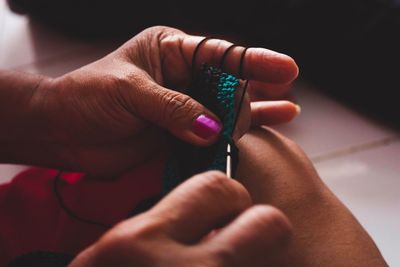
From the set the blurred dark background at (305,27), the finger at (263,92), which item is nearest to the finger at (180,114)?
the finger at (263,92)

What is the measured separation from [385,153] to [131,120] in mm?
663

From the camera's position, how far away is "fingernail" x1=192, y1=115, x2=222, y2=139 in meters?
0.65

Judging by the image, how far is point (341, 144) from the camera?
45.5 inches

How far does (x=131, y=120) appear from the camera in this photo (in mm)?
757

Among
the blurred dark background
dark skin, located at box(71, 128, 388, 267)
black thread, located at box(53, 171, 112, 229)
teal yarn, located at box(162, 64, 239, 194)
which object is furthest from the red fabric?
the blurred dark background

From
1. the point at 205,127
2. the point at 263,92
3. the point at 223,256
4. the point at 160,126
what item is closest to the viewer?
the point at 223,256

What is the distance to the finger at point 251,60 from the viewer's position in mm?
696

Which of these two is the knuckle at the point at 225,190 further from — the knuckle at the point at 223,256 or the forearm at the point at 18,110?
the forearm at the point at 18,110

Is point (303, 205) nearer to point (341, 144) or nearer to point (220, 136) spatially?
point (220, 136)

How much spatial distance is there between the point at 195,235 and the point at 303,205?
1.03ft

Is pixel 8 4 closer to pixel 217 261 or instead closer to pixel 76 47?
pixel 76 47

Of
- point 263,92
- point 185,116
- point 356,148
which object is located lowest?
point 356,148

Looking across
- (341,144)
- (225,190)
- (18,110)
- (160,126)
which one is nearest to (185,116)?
(160,126)

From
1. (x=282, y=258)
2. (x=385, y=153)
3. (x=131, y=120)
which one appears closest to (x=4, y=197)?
(x=131, y=120)
